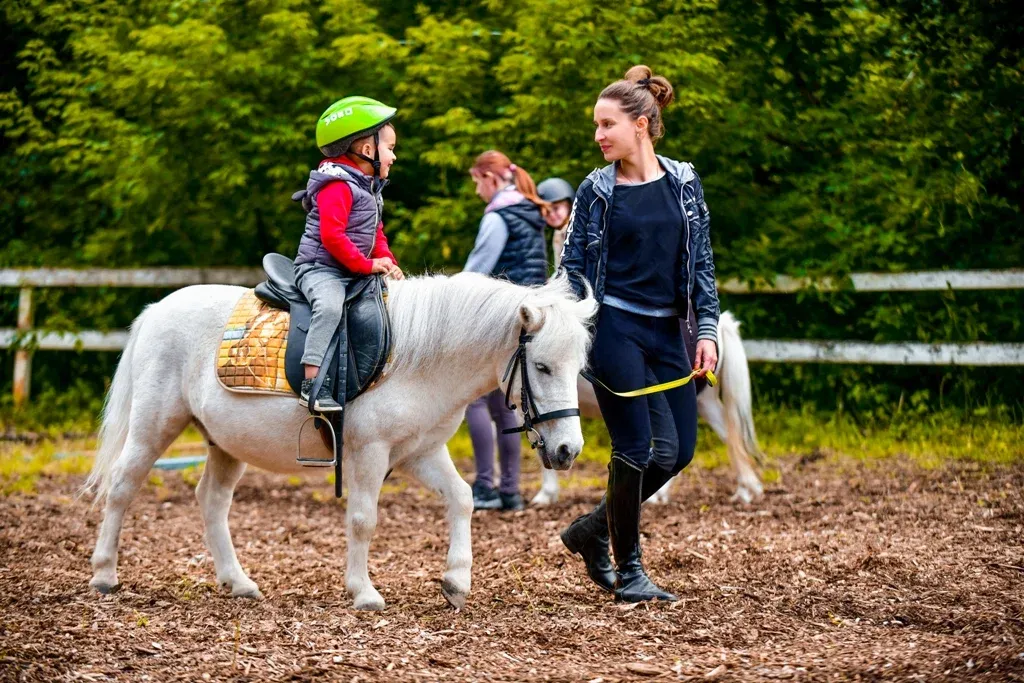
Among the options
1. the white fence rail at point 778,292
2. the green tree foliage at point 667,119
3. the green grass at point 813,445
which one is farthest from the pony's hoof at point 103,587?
the white fence rail at point 778,292

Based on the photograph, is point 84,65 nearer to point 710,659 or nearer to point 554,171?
point 554,171

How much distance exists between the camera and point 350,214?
477 centimetres

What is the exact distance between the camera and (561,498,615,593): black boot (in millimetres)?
4758

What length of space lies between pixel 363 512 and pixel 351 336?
72cm

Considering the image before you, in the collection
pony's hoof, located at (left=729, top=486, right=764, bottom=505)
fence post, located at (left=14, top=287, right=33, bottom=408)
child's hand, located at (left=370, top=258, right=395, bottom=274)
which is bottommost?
fence post, located at (left=14, top=287, right=33, bottom=408)

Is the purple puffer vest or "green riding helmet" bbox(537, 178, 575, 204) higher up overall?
the purple puffer vest

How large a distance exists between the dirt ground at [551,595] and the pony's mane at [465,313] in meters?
1.07

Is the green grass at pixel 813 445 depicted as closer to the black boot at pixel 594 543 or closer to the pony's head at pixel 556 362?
the black boot at pixel 594 543

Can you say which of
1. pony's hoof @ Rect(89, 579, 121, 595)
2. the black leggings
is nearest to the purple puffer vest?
the black leggings

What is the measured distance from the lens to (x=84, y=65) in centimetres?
1066

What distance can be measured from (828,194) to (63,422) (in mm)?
7319

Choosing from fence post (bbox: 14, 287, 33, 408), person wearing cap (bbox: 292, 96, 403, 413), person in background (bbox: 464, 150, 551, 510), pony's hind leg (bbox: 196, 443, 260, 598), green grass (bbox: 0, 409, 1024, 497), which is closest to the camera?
person wearing cap (bbox: 292, 96, 403, 413)

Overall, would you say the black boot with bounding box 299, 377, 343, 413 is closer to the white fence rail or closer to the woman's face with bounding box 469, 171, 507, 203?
the woman's face with bounding box 469, 171, 507, 203

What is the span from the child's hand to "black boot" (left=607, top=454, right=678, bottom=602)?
125 centimetres
